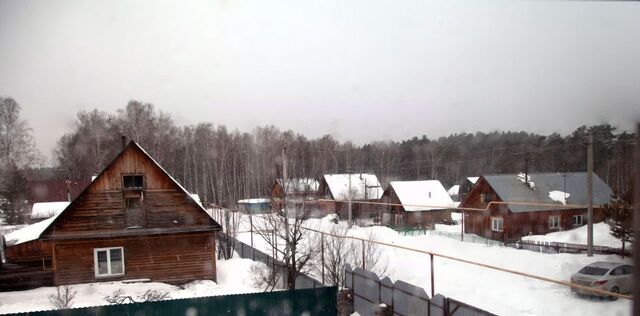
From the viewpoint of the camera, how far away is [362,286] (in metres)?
9.89

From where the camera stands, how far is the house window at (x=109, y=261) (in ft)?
39.0

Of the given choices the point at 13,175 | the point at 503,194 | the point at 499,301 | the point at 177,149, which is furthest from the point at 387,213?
the point at 13,175

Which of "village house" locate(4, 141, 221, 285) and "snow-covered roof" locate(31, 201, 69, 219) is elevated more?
"village house" locate(4, 141, 221, 285)

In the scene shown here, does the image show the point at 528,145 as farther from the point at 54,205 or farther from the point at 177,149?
the point at 54,205

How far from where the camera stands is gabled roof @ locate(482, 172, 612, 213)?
19828 millimetres

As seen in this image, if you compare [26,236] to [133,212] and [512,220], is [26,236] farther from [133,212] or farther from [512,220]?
[512,220]

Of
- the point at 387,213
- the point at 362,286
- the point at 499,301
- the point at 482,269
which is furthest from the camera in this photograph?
the point at 387,213

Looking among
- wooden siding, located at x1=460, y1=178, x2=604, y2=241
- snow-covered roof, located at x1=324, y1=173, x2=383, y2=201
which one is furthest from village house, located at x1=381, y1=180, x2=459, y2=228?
wooden siding, located at x1=460, y1=178, x2=604, y2=241

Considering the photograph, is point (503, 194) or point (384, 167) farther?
point (384, 167)

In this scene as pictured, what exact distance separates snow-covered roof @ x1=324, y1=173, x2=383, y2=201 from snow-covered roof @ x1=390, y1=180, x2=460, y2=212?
2853 mm

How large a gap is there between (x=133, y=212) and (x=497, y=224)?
17.6 m

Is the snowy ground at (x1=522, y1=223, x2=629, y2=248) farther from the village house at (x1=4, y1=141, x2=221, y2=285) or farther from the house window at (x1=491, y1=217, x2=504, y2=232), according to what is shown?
the village house at (x1=4, y1=141, x2=221, y2=285)

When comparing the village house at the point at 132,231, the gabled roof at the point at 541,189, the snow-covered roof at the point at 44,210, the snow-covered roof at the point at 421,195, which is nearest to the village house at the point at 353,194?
the snow-covered roof at the point at 421,195

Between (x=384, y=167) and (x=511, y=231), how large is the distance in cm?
2267
